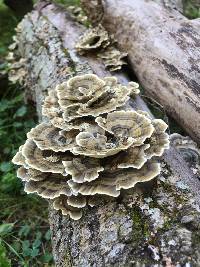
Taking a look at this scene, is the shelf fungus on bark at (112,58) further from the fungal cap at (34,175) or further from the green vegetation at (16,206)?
the fungal cap at (34,175)

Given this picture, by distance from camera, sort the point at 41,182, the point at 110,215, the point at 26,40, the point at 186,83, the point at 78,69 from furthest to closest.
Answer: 1. the point at 26,40
2. the point at 78,69
3. the point at 186,83
4. the point at 41,182
5. the point at 110,215

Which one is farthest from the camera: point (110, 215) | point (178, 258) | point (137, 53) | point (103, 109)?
point (137, 53)

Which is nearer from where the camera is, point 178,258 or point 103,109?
point 178,258

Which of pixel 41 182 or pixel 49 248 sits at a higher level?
pixel 41 182

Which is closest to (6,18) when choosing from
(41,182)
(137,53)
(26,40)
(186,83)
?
(26,40)

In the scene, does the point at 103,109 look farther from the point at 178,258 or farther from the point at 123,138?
the point at 178,258

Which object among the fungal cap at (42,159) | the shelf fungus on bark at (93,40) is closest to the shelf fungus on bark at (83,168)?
the fungal cap at (42,159)

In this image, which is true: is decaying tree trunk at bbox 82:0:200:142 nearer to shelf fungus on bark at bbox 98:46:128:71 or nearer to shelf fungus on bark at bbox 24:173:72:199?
shelf fungus on bark at bbox 98:46:128:71

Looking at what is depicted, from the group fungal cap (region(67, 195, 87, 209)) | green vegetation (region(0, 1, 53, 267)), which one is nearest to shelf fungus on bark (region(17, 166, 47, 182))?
fungal cap (region(67, 195, 87, 209))
